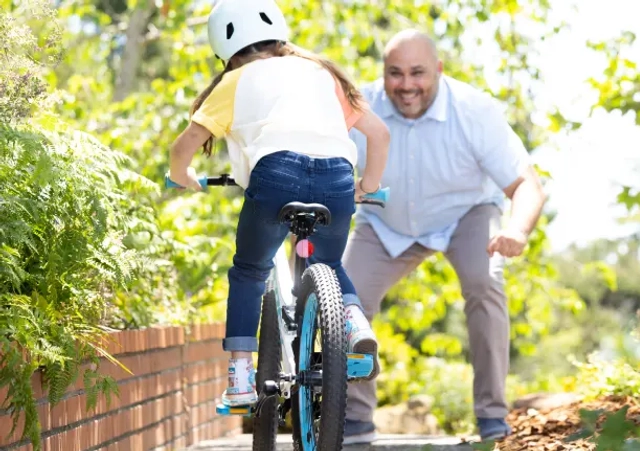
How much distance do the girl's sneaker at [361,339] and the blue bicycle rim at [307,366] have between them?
0.44 ft

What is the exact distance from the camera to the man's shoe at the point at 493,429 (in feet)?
18.0

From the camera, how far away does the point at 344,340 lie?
3.52m

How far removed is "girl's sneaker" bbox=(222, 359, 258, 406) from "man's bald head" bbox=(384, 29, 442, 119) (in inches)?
81.1

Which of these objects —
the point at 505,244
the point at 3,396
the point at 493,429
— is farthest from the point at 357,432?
the point at 3,396

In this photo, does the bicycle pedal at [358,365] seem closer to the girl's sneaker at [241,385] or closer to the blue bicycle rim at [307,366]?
the blue bicycle rim at [307,366]

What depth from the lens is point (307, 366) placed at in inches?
151

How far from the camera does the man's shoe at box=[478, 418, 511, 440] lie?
18.0ft

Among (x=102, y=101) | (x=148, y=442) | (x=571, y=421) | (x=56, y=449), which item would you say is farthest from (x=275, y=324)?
(x=102, y=101)

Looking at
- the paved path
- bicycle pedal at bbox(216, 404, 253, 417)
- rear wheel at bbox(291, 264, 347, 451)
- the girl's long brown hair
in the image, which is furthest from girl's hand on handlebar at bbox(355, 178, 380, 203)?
the paved path

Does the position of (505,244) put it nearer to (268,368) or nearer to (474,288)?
(474,288)

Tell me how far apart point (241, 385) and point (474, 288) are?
1.74 meters

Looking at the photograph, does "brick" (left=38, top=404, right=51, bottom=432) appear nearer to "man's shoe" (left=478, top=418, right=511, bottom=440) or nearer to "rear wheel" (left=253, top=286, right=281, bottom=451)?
"rear wheel" (left=253, top=286, right=281, bottom=451)

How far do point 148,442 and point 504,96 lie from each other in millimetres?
6505

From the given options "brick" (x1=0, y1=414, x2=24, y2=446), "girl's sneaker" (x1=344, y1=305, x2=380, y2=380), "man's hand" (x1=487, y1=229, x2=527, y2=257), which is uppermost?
"man's hand" (x1=487, y1=229, x2=527, y2=257)
